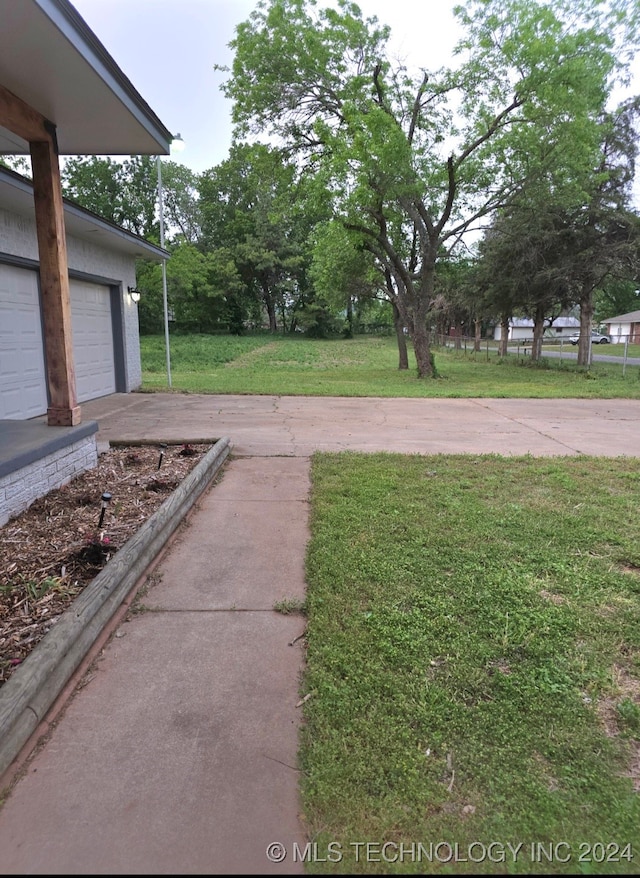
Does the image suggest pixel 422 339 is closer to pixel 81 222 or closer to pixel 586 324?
pixel 586 324

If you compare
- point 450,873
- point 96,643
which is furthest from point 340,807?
point 96,643

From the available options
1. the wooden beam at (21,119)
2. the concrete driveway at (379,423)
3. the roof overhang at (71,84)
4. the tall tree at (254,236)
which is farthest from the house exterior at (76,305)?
the tall tree at (254,236)

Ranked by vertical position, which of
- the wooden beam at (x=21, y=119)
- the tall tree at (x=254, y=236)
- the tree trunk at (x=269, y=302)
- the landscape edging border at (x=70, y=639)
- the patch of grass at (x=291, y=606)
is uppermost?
the tall tree at (x=254, y=236)

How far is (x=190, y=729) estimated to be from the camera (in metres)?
1.98

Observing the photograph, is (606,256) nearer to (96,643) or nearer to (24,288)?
(24,288)

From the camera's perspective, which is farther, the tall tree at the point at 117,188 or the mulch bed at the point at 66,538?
the tall tree at the point at 117,188

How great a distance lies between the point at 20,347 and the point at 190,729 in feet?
25.8

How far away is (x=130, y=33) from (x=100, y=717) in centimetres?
1195

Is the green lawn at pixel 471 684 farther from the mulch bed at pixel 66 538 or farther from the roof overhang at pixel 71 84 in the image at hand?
the roof overhang at pixel 71 84

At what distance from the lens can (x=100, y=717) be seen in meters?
2.04

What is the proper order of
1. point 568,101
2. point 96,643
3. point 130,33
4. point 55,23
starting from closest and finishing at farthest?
point 96,643 → point 55,23 → point 130,33 → point 568,101

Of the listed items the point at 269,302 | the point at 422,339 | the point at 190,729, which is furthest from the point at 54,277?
the point at 269,302

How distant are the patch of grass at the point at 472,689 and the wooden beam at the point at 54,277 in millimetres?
2740

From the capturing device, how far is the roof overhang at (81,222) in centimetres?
666
